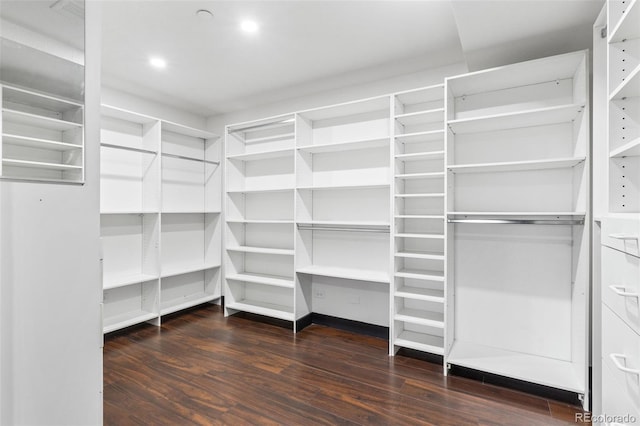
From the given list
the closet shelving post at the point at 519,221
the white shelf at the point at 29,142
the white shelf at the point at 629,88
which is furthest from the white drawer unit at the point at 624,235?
the white shelf at the point at 29,142

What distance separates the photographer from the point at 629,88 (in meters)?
1.34

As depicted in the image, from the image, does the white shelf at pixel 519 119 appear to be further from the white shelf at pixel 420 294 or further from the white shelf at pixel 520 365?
the white shelf at pixel 520 365

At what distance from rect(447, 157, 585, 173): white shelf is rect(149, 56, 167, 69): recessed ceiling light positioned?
9.24 feet

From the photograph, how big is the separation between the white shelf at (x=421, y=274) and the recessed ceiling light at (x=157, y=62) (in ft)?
Answer: 9.83

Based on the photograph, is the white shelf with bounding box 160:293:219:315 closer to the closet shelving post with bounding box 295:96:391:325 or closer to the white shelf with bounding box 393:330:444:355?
the closet shelving post with bounding box 295:96:391:325

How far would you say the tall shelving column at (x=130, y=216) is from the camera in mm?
3594

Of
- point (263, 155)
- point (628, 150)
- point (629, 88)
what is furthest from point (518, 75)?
point (263, 155)

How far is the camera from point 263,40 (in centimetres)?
269

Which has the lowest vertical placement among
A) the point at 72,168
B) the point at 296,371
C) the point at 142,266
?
the point at 296,371

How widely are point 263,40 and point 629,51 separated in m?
2.37

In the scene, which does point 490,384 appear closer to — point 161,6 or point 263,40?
point 263,40

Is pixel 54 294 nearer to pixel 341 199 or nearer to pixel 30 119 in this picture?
pixel 30 119

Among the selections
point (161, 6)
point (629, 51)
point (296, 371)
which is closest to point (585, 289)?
point (629, 51)

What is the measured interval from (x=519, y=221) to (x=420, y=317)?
119 cm
